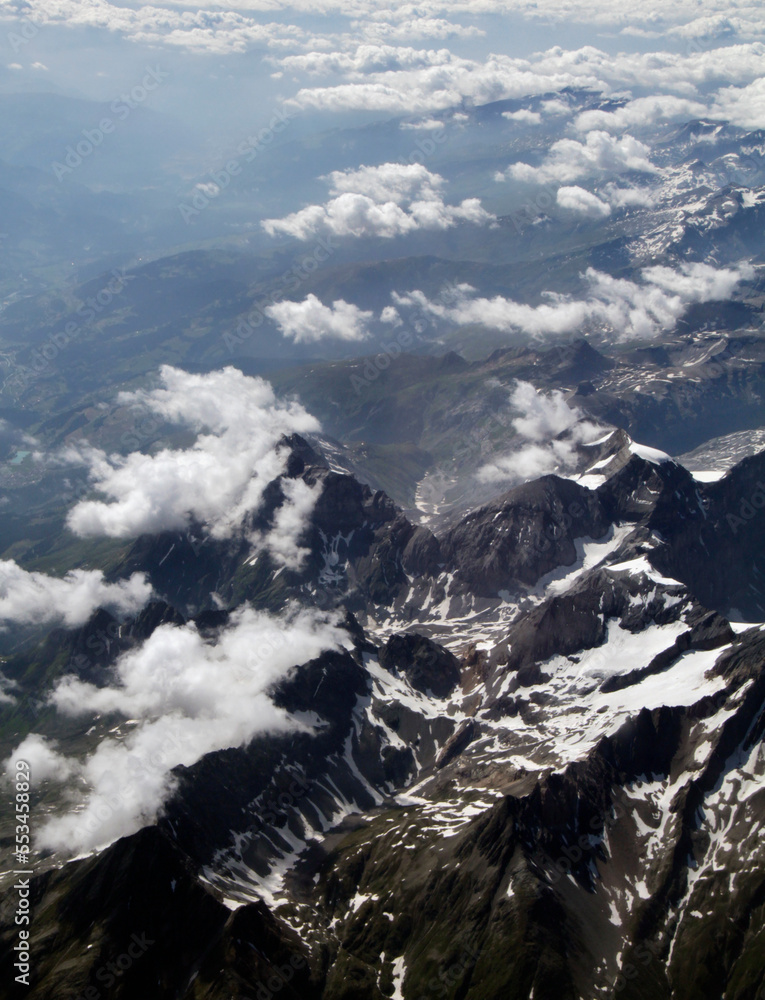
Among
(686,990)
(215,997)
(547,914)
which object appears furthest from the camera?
(547,914)

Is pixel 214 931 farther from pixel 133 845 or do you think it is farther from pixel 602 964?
pixel 602 964

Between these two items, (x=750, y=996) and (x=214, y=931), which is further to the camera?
(x=214, y=931)

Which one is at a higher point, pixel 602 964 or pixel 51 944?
pixel 51 944

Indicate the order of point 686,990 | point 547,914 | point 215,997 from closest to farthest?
point 215,997 < point 686,990 < point 547,914

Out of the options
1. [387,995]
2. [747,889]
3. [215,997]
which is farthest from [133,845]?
[747,889]

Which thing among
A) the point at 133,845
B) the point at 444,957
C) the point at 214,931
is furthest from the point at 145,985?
the point at 444,957

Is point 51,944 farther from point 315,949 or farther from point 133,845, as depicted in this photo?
point 315,949

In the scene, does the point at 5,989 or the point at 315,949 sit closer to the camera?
the point at 5,989

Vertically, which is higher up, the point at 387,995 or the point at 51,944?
the point at 51,944

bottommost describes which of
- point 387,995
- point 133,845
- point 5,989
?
point 387,995
